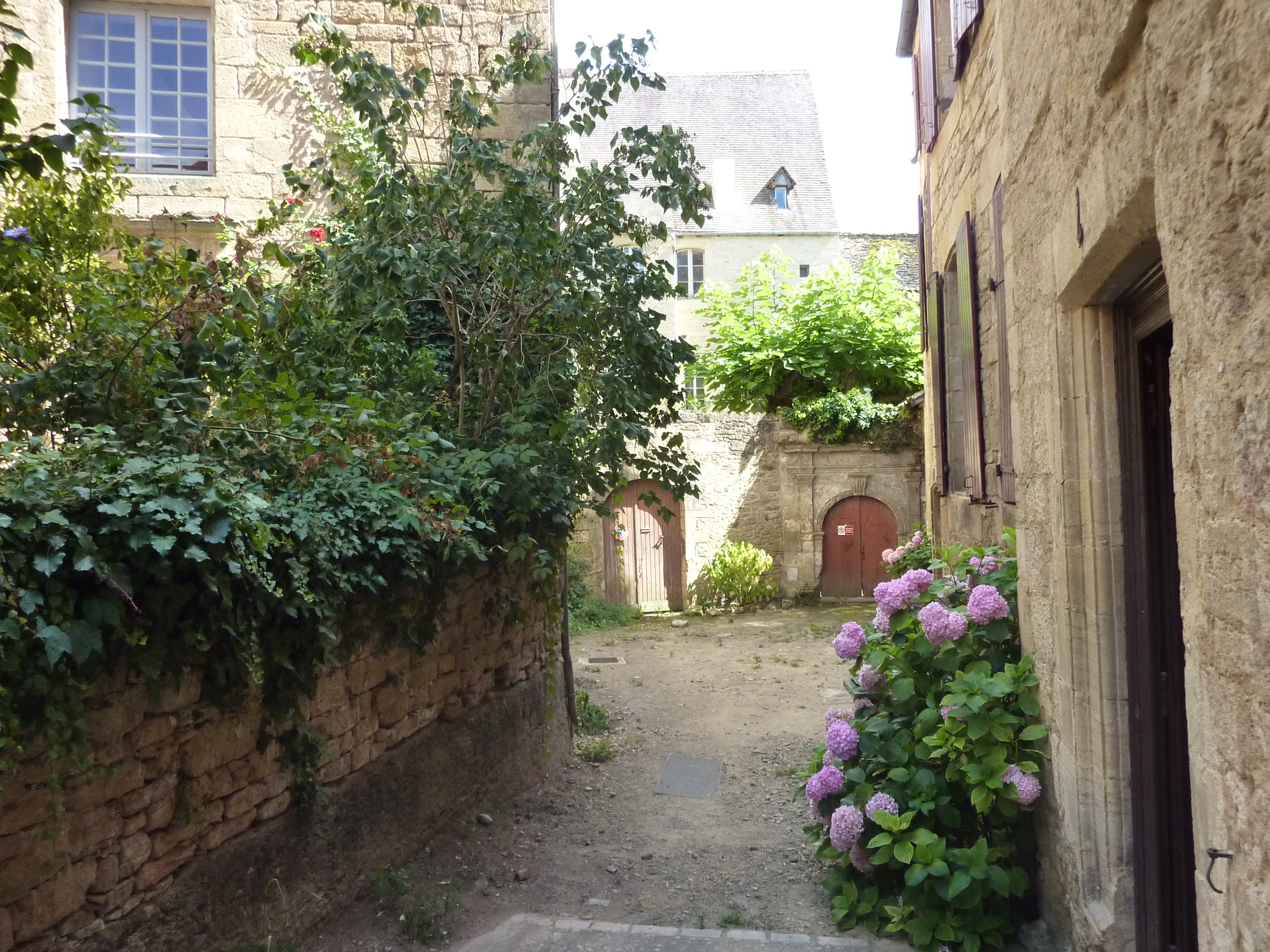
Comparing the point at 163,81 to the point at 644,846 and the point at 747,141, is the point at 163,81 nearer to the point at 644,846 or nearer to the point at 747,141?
the point at 644,846

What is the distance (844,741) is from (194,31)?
7.15 metres

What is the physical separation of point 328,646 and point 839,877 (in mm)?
2355

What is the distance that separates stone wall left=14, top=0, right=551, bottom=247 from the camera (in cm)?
750

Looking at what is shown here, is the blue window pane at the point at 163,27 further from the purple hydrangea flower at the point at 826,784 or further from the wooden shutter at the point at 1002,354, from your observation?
the purple hydrangea flower at the point at 826,784

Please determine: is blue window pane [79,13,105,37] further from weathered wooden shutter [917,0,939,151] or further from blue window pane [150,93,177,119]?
weathered wooden shutter [917,0,939,151]

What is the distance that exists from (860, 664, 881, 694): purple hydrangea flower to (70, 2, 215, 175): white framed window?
6185 millimetres

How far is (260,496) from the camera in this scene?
3.36 meters

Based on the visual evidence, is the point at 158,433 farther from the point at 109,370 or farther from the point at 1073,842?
the point at 1073,842

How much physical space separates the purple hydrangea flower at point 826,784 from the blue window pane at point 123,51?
7157 millimetres

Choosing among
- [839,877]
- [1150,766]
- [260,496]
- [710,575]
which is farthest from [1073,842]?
[710,575]

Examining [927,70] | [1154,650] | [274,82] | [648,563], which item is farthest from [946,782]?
[648,563]

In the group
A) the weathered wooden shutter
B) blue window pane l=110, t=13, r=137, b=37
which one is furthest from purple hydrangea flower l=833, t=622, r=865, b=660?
blue window pane l=110, t=13, r=137, b=37

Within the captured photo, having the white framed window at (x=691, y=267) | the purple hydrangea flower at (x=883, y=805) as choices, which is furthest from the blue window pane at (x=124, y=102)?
the white framed window at (x=691, y=267)

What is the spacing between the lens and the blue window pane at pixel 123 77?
7.46m
